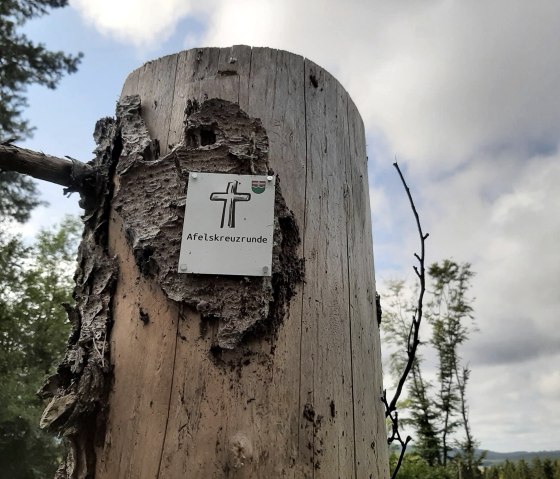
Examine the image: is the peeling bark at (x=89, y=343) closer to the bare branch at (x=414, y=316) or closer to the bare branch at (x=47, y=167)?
the bare branch at (x=47, y=167)

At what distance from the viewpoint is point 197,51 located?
4.34 ft

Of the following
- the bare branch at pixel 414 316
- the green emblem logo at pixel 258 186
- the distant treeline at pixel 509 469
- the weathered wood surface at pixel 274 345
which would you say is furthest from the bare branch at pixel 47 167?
the distant treeline at pixel 509 469

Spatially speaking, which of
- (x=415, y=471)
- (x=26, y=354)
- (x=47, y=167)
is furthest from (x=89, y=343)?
(x=26, y=354)

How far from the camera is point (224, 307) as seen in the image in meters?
1.03

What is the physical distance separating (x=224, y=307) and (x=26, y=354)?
53.2 feet

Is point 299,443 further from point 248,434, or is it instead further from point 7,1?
point 7,1

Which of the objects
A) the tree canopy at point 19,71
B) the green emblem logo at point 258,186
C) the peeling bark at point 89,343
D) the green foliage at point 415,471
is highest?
the tree canopy at point 19,71

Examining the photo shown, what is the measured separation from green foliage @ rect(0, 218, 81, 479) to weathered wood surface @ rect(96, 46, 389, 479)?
44.2 feet

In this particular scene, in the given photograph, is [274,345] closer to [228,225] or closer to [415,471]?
[228,225]

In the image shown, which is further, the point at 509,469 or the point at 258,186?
the point at 509,469

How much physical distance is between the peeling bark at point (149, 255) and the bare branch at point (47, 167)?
0.04m

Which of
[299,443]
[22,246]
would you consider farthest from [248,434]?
[22,246]

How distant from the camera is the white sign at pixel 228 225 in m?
1.07

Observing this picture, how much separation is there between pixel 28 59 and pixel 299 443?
11291 millimetres
